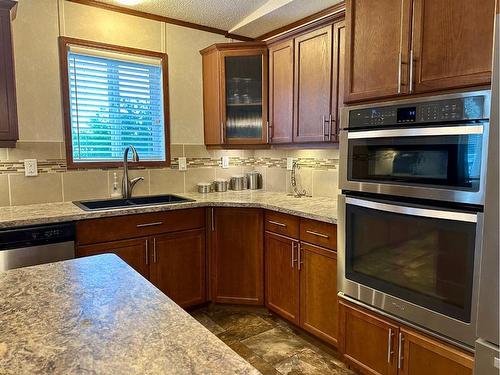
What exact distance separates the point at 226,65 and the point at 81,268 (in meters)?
2.31

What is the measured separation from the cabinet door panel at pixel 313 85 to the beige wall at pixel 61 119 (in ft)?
1.13

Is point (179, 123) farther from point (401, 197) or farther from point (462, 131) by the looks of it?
point (462, 131)

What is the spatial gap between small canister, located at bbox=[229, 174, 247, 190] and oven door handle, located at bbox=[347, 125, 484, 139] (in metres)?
1.67

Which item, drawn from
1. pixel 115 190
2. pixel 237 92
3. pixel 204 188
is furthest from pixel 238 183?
pixel 115 190

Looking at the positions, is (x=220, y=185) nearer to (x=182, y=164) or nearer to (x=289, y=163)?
(x=182, y=164)

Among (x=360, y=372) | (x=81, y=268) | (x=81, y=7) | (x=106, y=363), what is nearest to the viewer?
(x=106, y=363)

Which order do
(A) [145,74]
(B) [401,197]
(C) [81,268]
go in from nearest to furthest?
(C) [81,268] → (B) [401,197] → (A) [145,74]

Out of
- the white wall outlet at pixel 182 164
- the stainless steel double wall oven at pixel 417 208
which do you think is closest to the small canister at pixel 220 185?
the white wall outlet at pixel 182 164

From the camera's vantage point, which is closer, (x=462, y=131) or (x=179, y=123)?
(x=462, y=131)

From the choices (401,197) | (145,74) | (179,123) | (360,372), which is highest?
(145,74)

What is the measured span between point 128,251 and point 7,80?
1.32 metres

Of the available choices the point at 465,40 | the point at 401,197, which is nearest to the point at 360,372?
the point at 401,197

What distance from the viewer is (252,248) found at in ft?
8.99

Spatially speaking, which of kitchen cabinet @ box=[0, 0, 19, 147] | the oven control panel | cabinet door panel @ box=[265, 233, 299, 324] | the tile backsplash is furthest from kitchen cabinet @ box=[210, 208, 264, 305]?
kitchen cabinet @ box=[0, 0, 19, 147]
